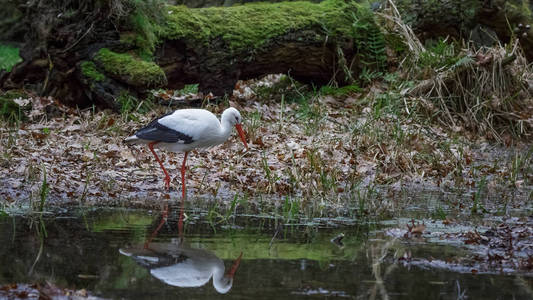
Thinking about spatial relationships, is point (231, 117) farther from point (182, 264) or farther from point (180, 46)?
point (182, 264)

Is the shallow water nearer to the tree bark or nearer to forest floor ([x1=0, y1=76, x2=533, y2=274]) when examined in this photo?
forest floor ([x1=0, y1=76, x2=533, y2=274])

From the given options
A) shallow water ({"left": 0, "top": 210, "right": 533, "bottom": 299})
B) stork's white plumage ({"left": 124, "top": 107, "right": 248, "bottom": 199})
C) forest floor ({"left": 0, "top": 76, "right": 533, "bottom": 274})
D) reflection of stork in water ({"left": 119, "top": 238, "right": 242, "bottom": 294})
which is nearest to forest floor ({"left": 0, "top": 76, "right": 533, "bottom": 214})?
forest floor ({"left": 0, "top": 76, "right": 533, "bottom": 274})

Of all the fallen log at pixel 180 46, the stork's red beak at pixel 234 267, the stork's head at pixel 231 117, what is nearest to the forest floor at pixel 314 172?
the fallen log at pixel 180 46

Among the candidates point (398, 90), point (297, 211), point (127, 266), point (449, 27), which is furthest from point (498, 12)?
point (127, 266)

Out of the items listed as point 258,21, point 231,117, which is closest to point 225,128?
point 231,117

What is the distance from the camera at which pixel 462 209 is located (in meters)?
6.48

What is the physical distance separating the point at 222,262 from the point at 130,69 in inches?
250

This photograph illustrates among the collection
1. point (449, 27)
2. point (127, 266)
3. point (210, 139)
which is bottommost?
point (127, 266)

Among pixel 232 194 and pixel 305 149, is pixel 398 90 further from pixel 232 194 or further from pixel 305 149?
pixel 232 194

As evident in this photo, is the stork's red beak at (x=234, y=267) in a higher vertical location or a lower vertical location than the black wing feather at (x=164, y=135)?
lower

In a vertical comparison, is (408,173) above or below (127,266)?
above

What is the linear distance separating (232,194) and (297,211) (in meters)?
1.43

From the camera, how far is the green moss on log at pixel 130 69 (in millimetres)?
10125

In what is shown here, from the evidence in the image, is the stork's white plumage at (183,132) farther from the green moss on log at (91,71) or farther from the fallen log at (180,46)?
the green moss on log at (91,71)
